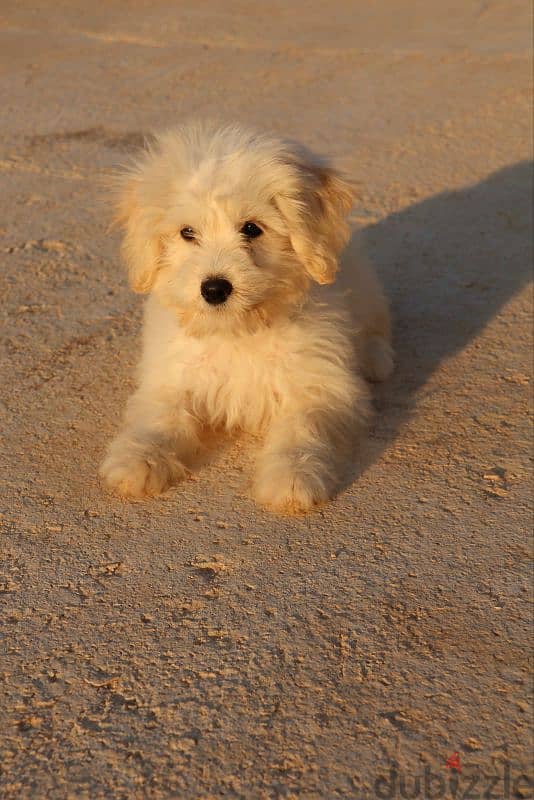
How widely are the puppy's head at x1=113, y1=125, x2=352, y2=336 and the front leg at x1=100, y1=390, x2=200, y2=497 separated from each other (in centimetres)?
49

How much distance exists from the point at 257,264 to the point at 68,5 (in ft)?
31.7

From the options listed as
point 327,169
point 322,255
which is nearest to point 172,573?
point 322,255

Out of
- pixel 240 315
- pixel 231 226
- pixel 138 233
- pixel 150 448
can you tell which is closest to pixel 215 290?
pixel 240 315

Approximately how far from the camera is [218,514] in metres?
4.00

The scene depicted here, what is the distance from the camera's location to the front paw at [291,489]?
13.0ft

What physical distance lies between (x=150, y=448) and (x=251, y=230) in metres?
1.03

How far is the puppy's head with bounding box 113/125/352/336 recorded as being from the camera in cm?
397

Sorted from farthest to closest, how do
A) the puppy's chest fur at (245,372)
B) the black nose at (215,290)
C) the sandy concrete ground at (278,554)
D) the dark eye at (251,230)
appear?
1. the puppy's chest fur at (245,372)
2. the dark eye at (251,230)
3. the black nose at (215,290)
4. the sandy concrete ground at (278,554)

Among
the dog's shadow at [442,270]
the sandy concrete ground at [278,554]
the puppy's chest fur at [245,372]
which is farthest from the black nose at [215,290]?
the dog's shadow at [442,270]

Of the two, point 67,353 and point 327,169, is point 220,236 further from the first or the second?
point 67,353

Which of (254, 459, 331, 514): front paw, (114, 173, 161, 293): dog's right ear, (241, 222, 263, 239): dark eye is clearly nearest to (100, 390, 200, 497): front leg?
(254, 459, 331, 514): front paw

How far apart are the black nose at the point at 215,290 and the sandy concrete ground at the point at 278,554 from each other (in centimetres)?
83

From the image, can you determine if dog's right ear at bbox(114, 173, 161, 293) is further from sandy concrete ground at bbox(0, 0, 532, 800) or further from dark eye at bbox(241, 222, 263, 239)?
sandy concrete ground at bbox(0, 0, 532, 800)

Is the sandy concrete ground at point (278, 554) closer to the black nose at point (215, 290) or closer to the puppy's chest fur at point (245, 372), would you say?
the puppy's chest fur at point (245, 372)
